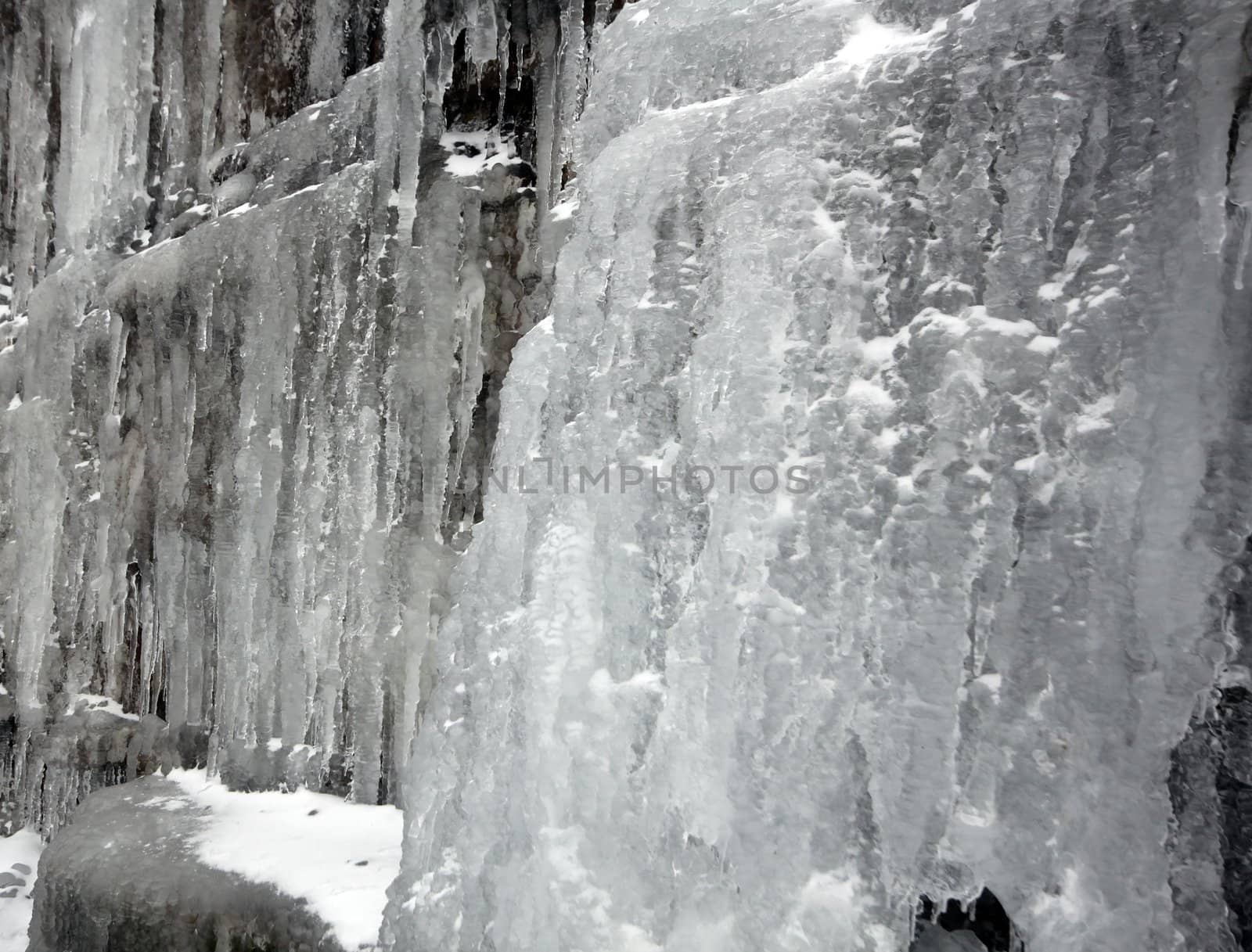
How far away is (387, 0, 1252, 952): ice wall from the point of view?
165 centimetres

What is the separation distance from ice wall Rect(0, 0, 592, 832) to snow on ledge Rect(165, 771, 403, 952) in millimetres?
132

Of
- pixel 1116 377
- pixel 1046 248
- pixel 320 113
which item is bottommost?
pixel 1116 377

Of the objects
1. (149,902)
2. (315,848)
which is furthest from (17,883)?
(315,848)

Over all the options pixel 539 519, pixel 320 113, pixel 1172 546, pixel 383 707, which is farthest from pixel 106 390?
pixel 1172 546

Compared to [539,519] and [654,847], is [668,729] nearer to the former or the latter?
[654,847]

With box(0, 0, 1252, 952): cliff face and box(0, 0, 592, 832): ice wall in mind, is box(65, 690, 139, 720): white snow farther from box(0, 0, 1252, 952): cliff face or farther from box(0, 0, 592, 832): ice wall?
box(0, 0, 1252, 952): cliff face

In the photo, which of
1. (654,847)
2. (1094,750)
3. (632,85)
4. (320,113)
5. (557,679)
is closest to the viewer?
(1094,750)

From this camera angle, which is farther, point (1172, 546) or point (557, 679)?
point (557, 679)

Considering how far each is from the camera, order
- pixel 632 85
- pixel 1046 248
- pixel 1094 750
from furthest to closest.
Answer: pixel 632 85 < pixel 1046 248 < pixel 1094 750

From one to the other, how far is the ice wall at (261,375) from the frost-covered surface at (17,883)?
15 centimetres

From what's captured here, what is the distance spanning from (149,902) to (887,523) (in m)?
2.81

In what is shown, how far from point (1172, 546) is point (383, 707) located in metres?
2.98

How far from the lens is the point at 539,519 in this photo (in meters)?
2.26

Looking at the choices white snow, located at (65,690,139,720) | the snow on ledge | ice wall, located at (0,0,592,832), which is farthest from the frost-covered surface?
the snow on ledge
